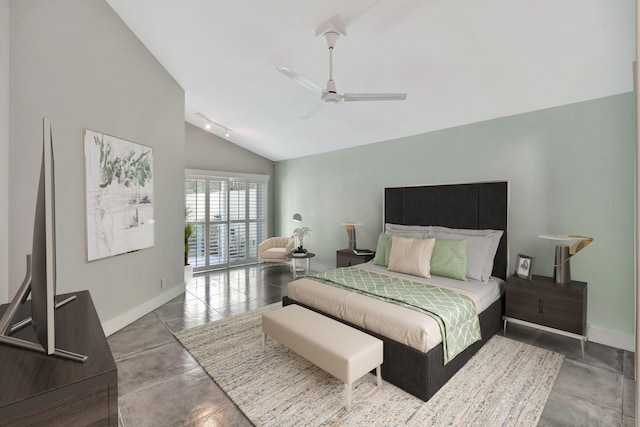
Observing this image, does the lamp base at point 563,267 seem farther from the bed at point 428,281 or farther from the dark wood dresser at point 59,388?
the dark wood dresser at point 59,388

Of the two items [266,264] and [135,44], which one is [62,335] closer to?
[135,44]

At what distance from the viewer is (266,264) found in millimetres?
6922

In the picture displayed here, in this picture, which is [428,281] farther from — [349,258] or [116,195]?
[116,195]

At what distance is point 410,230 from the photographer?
4.24 meters

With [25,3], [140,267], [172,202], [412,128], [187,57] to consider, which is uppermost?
[187,57]

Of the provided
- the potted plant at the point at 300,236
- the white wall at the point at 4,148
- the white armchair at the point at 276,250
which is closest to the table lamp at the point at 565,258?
the potted plant at the point at 300,236

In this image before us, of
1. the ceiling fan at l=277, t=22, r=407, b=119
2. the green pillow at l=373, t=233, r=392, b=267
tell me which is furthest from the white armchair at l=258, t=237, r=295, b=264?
the ceiling fan at l=277, t=22, r=407, b=119

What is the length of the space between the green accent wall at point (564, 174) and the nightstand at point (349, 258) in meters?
1.37

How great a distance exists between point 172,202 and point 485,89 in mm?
4386

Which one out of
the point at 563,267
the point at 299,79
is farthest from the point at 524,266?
the point at 299,79

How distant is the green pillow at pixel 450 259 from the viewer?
3.28 meters

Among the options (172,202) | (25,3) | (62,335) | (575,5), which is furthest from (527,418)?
(25,3)

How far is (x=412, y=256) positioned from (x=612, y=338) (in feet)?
6.85

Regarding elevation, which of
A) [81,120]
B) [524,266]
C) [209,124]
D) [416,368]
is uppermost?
[209,124]
